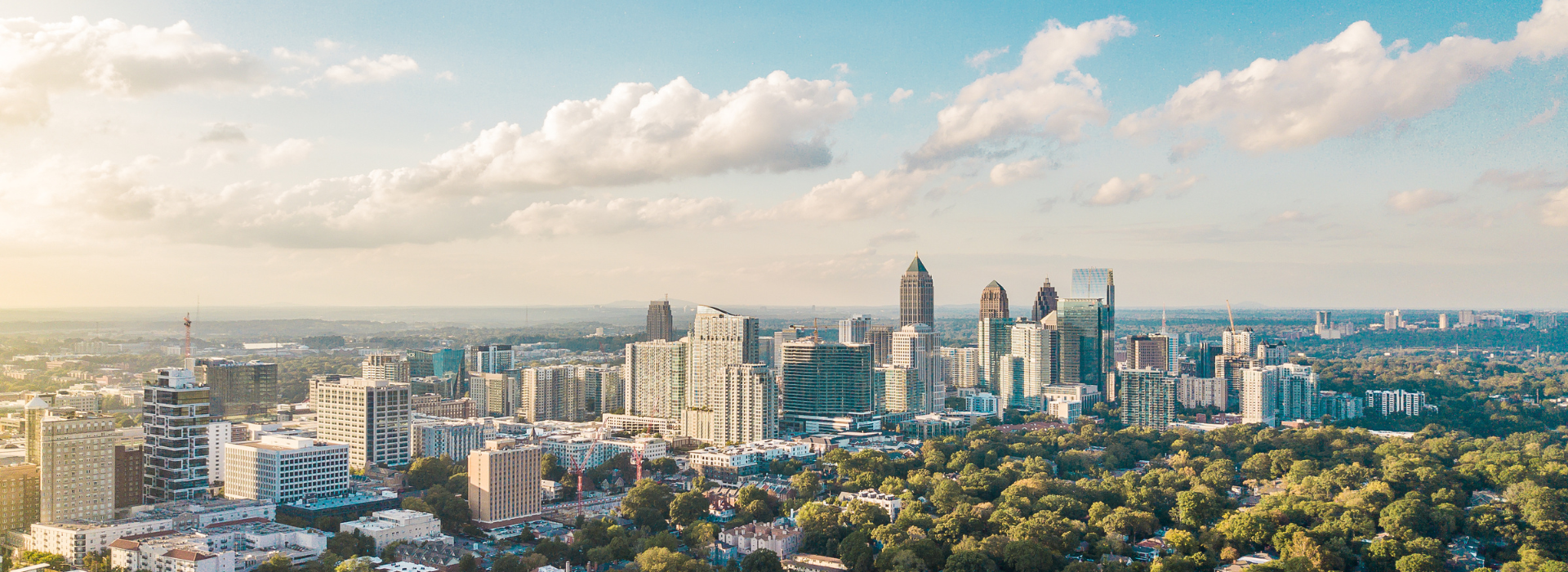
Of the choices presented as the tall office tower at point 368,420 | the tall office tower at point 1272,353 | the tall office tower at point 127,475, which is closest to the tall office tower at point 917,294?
the tall office tower at point 1272,353

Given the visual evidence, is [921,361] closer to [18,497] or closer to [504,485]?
[504,485]

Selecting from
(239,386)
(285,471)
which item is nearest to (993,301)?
(239,386)

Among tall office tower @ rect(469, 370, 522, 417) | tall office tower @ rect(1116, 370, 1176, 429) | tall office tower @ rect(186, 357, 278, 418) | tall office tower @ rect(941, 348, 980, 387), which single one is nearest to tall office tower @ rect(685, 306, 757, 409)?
tall office tower @ rect(469, 370, 522, 417)

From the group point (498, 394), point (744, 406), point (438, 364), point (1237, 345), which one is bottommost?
point (498, 394)

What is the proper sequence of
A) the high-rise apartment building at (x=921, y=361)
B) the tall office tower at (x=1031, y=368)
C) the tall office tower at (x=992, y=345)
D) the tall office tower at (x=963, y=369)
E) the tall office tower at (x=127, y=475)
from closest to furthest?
1. the tall office tower at (x=127, y=475)
2. the high-rise apartment building at (x=921, y=361)
3. the tall office tower at (x=1031, y=368)
4. the tall office tower at (x=992, y=345)
5. the tall office tower at (x=963, y=369)

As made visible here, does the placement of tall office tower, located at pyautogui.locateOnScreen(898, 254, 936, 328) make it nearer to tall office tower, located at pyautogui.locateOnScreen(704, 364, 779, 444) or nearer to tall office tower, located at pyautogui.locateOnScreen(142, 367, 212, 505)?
tall office tower, located at pyautogui.locateOnScreen(704, 364, 779, 444)

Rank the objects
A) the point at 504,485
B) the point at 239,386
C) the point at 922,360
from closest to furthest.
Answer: the point at 504,485
the point at 239,386
the point at 922,360

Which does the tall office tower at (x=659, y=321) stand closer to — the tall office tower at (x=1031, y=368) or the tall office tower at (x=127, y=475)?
the tall office tower at (x=1031, y=368)

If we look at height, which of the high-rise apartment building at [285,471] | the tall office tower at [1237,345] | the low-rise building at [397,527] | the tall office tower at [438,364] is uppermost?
the tall office tower at [1237,345]
